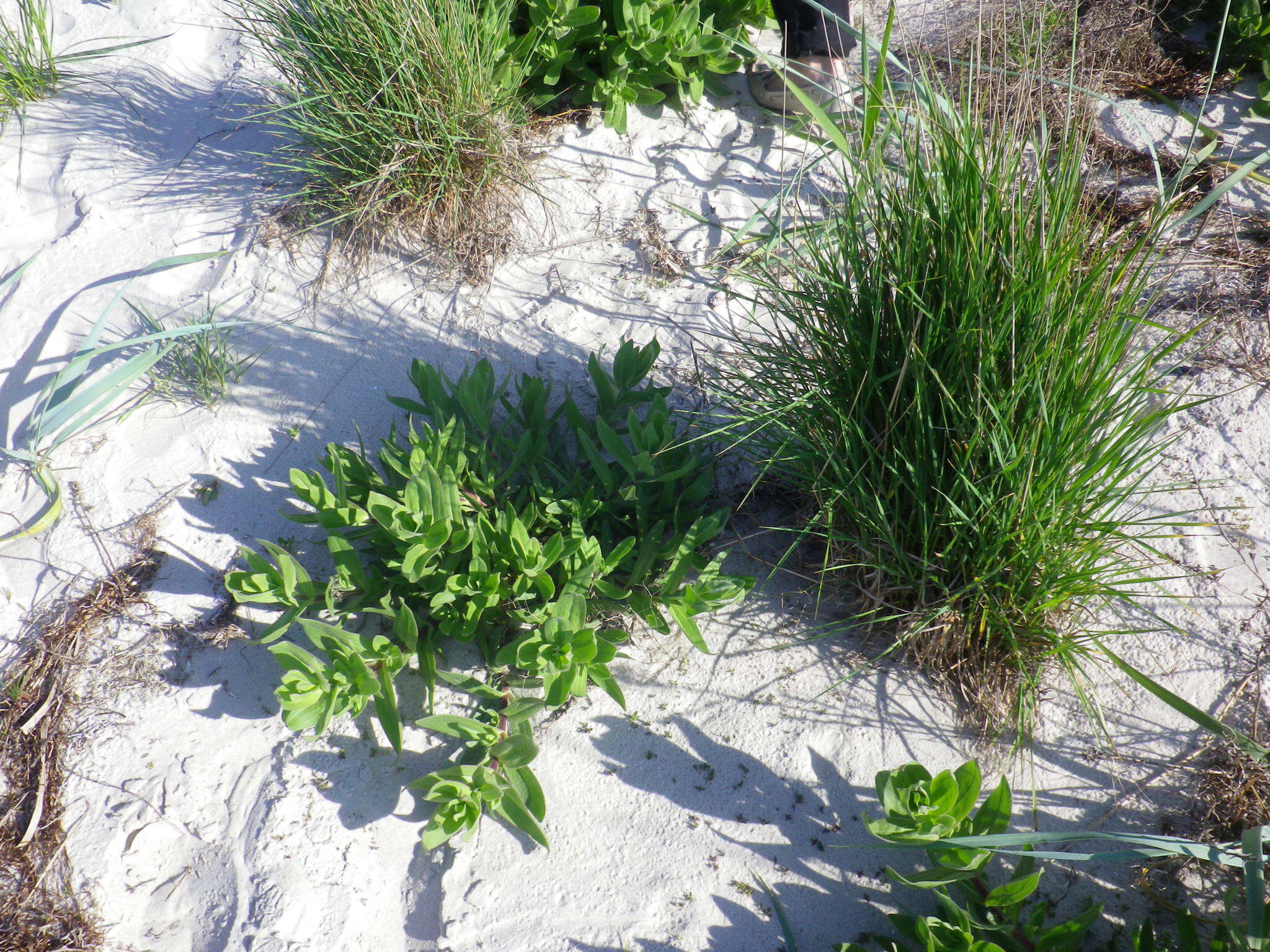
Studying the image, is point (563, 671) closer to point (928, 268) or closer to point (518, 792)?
point (518, 792)

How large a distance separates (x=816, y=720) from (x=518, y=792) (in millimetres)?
659

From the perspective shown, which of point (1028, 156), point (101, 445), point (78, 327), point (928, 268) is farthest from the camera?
point (1028, 156)

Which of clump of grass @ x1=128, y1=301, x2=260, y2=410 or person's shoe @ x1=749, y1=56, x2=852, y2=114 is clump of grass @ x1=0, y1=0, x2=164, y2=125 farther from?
person's shoe @ x1=749, y1=56, x2=852, y2=114

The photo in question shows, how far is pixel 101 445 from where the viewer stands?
2123mm

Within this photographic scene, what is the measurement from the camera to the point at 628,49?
8.09ft

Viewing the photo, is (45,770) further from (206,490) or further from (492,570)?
(492,570)

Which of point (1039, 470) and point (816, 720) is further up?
point (1039, 470)

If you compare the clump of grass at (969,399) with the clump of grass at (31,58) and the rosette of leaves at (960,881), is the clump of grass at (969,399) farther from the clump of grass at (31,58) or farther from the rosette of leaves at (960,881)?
the clump of grass at (31,58)

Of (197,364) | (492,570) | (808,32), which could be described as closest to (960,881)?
(492,570)

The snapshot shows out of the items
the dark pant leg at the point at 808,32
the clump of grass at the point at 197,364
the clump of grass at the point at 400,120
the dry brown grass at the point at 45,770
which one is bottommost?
the dry brown grass at the point at 45,770

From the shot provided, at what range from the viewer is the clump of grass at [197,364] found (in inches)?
84.4

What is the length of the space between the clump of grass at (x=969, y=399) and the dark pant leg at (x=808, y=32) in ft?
3.34

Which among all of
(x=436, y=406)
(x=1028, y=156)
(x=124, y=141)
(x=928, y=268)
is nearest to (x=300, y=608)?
(x=436, y=406)

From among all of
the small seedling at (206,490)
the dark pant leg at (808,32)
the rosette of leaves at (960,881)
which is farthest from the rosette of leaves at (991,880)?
the dark pant leg at (808,32)
